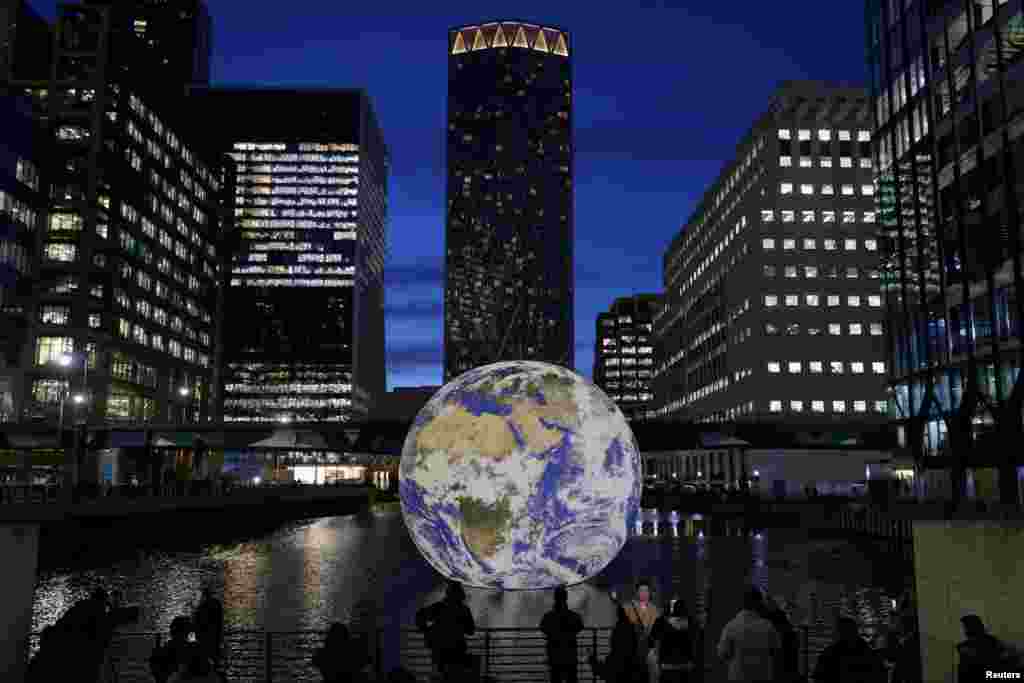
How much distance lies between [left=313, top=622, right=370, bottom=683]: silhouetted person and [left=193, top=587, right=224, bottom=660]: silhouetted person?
3061 mm

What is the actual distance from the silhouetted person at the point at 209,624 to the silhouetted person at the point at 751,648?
242 inches

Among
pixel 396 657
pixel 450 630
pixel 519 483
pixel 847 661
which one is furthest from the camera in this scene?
pixel 519 483

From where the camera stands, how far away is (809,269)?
112625 mm

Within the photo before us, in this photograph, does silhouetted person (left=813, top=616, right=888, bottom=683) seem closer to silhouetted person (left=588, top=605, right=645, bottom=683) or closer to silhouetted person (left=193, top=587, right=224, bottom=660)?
silhouetted person (left=588, top=605, right=645, bottom=683)

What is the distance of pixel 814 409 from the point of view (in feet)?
355

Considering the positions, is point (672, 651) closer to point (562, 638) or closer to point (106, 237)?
point (562, 638)

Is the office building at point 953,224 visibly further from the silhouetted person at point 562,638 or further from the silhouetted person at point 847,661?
the silhouetted person at point 847,661

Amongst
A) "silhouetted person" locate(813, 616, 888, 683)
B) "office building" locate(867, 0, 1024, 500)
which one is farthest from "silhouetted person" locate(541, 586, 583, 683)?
"office building" locate(867, 0, 1024, 500)

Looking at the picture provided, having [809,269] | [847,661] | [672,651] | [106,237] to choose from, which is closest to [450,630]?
[672,651]

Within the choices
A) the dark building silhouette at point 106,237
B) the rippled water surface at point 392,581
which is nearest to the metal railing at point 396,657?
the rippled water surface at point 392,581

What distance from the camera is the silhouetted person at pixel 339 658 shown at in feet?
27.0

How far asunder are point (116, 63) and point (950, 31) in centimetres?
9281

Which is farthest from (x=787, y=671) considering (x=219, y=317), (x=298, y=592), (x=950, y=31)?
Result: (x=219, y=317)

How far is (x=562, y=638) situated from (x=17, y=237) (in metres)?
99.0
